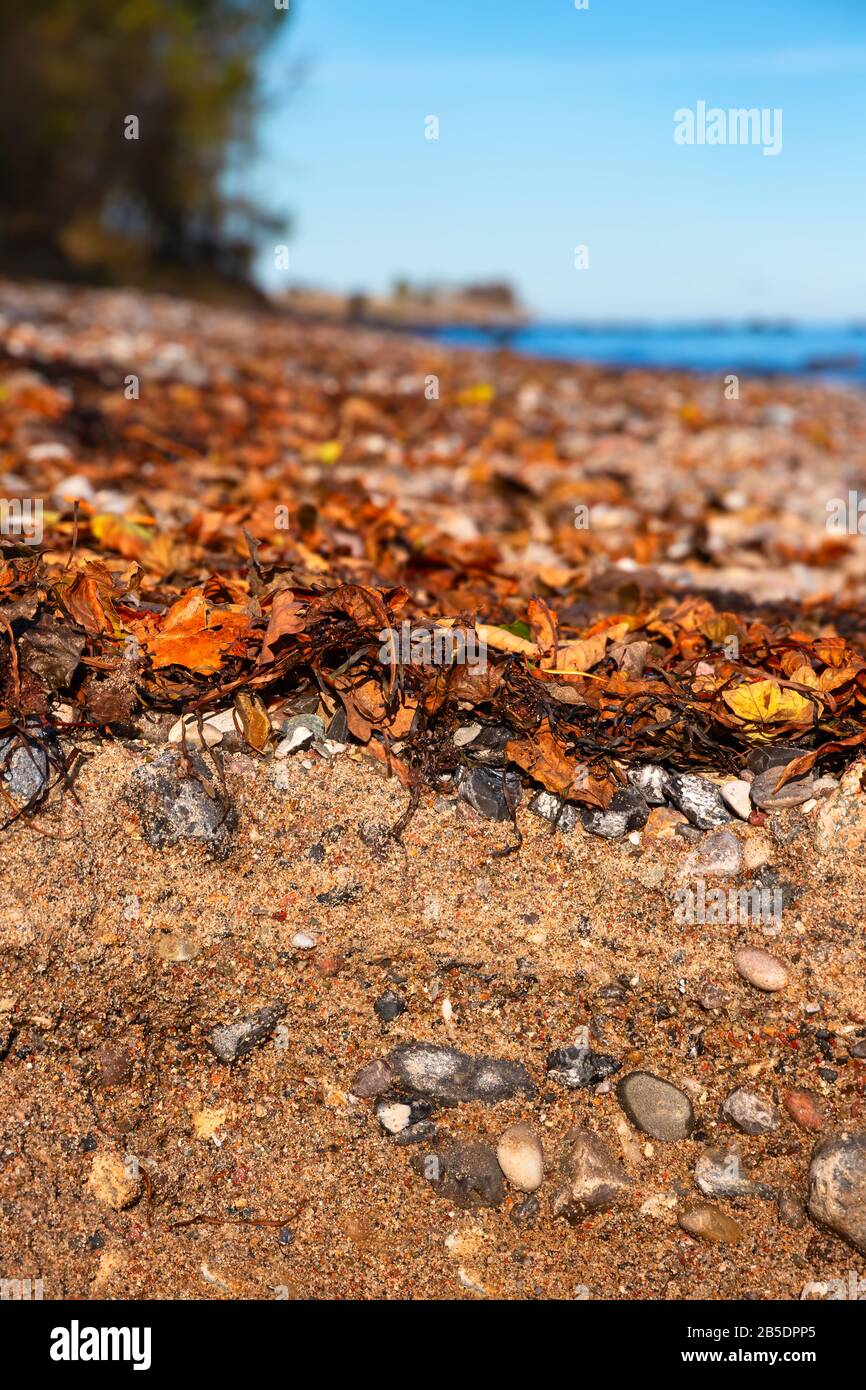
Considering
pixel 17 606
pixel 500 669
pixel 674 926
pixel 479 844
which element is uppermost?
pixel 17 606

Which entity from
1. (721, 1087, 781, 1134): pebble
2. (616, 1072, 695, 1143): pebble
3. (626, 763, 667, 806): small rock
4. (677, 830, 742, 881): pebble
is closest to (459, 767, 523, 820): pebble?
(626, 763, 667, 806): small rock

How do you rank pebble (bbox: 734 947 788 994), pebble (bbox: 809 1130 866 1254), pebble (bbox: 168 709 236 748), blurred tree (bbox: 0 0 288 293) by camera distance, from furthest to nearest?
1. blurred tree (bbox: 0 0 288 293)
2. pebble (bbox: 168 709 236 748)
3. pebble (bbox: 734 947 788 994)
4. pebble (bbox: 809 1130 866 1254)

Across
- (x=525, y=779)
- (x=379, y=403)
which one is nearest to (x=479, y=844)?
(x=525, y=779)

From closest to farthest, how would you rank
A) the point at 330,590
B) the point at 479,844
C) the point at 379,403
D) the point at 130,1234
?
1. the point at 130,1234
2. the point at 479,844
3. the point at 330,590
4. the point at 379,403

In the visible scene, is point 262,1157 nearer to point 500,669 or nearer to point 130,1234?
point 130,1234

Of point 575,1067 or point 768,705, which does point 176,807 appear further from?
point 768,705

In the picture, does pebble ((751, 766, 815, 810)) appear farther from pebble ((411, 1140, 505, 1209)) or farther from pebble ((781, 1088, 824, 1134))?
pebble ((411, 1140, 505, 1209))

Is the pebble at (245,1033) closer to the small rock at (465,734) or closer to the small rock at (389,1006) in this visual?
the small rock at (389,1006)
